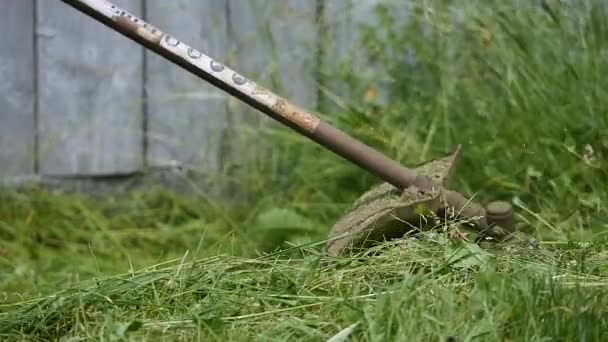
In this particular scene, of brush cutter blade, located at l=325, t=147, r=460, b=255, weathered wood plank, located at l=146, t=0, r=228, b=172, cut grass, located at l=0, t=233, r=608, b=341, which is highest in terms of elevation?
weathered wood plank, located at l=146, t=0, r=228, b=172

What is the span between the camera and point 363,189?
310 cm

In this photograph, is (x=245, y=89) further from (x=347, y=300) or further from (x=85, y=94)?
(x=85, y=94)

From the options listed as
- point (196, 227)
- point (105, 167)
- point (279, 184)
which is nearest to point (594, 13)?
point (279, 184)

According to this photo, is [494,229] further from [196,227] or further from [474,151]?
→ [196,227]

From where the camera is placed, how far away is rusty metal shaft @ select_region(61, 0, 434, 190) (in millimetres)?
2311

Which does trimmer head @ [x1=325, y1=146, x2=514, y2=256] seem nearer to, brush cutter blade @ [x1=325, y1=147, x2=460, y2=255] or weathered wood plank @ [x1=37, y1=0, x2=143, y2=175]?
brush cutter blade @ [x1=325, y1=147, x2=460, y2=255]

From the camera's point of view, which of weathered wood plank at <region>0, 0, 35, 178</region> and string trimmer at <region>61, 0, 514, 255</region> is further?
weathered wood plank at <region>0, 0, 35, 178</region>

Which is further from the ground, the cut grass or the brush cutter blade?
the brush cutter blade

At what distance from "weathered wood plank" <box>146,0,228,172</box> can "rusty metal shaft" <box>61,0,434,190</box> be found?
0.88m

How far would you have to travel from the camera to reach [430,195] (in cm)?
228

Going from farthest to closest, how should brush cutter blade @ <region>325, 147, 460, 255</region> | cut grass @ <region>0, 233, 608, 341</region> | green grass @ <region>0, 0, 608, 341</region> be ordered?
1. brush cutter blade @ <region>325, 147, 460, 255</region>
2. green grass @ <region>0, 0, 608, 341</region>
3. cut grass @ <region>0, 233, 608, 341</region>

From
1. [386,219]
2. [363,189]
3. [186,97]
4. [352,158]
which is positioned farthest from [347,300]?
[186,97]

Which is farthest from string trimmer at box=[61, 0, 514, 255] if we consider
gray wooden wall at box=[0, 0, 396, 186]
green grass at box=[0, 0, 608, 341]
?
gray wooden wall at box=[0, 0, 396, 186]

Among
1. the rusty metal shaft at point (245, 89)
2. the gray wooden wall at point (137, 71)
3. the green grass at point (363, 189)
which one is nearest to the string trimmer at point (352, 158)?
the rusty metal shaft at point (245, 89)
